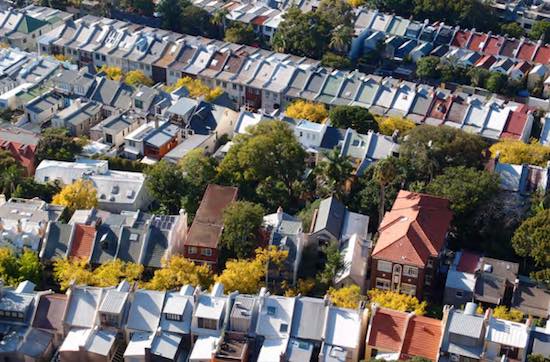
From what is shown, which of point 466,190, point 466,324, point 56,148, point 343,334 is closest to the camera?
point 466,324

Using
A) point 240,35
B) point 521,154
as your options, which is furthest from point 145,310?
point 240,35

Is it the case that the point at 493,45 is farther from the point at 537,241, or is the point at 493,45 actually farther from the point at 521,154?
the point at 537,241

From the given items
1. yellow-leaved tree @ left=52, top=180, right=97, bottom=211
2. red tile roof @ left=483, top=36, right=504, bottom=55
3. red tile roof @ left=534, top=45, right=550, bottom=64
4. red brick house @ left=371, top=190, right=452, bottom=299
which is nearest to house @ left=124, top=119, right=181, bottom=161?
yellow-leaved tree @ left=52, top=180, right=97, bottom=211

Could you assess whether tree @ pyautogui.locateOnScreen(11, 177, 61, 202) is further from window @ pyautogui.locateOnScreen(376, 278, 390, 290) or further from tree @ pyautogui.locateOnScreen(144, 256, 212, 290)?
window @ pyautogui.locateOnScreen(376, 278, 390, 290)

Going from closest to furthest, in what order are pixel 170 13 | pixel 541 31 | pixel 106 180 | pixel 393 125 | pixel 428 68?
pixel 106 180, pixel 393 125, pixel 428 68, pixel 170 13, pixel 541 31

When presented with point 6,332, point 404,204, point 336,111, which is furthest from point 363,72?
point 6,332

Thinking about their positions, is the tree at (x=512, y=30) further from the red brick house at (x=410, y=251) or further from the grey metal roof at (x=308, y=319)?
the grey metal roof at (x=308, y=319)

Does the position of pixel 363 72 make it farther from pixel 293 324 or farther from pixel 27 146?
pixel 293 324

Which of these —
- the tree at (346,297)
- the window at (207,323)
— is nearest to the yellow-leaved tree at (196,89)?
the tree at (346,297)
